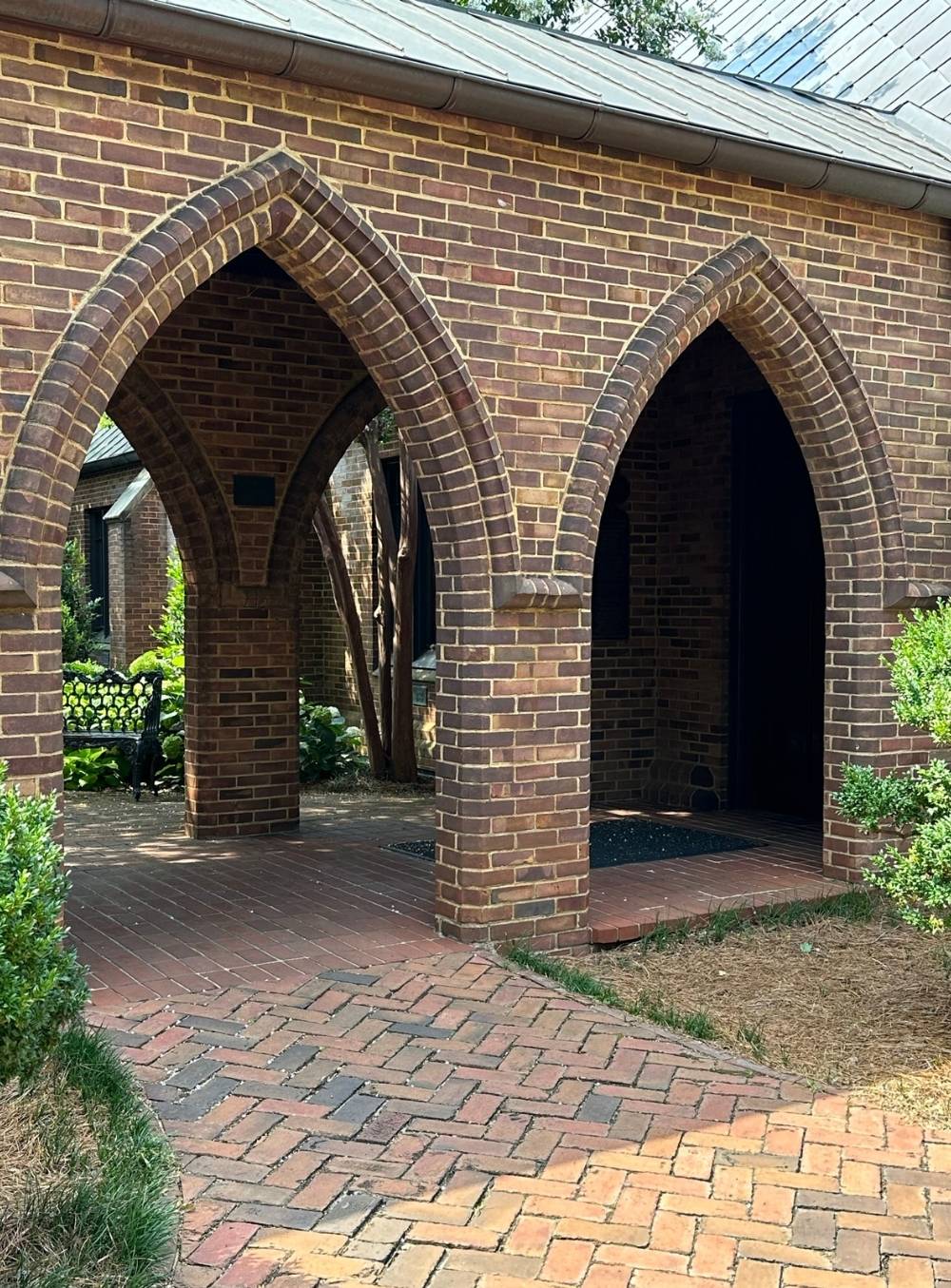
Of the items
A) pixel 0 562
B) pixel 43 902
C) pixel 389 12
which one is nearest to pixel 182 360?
pixel 389 12

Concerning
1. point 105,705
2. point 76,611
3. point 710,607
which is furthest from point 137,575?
point 710,607

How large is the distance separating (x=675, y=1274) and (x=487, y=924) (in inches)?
114

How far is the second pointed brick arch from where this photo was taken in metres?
6.56

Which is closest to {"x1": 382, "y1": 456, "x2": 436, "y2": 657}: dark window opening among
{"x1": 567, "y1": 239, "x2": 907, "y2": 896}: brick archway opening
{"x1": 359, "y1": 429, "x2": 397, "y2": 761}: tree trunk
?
{"x1": 359, "y1": 429, "x2": 397, "y2": 761}: tree trunk

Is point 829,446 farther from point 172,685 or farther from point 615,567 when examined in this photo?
point 172,685

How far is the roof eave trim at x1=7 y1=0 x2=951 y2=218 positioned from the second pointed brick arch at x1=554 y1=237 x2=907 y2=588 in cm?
50

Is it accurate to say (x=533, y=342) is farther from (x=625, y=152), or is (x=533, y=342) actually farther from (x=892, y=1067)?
(x=892, y=1067)

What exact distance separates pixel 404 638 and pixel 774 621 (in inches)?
140

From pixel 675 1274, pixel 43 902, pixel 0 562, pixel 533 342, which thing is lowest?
pixel 675 1274

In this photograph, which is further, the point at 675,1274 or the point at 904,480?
the point at 904,480

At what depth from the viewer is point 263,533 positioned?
9.09 meters

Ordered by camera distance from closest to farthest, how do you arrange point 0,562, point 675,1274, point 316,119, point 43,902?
point 675,1274 < point 43,902 < point 0,562 < point 316,119

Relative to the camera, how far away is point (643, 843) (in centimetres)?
890

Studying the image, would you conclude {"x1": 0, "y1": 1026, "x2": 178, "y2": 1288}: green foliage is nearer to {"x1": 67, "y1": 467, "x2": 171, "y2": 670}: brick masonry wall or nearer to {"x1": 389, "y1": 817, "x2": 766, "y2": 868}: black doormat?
{"x1": 389, "y1": 817, "x2": 766, "y2": 868}: black doormat
